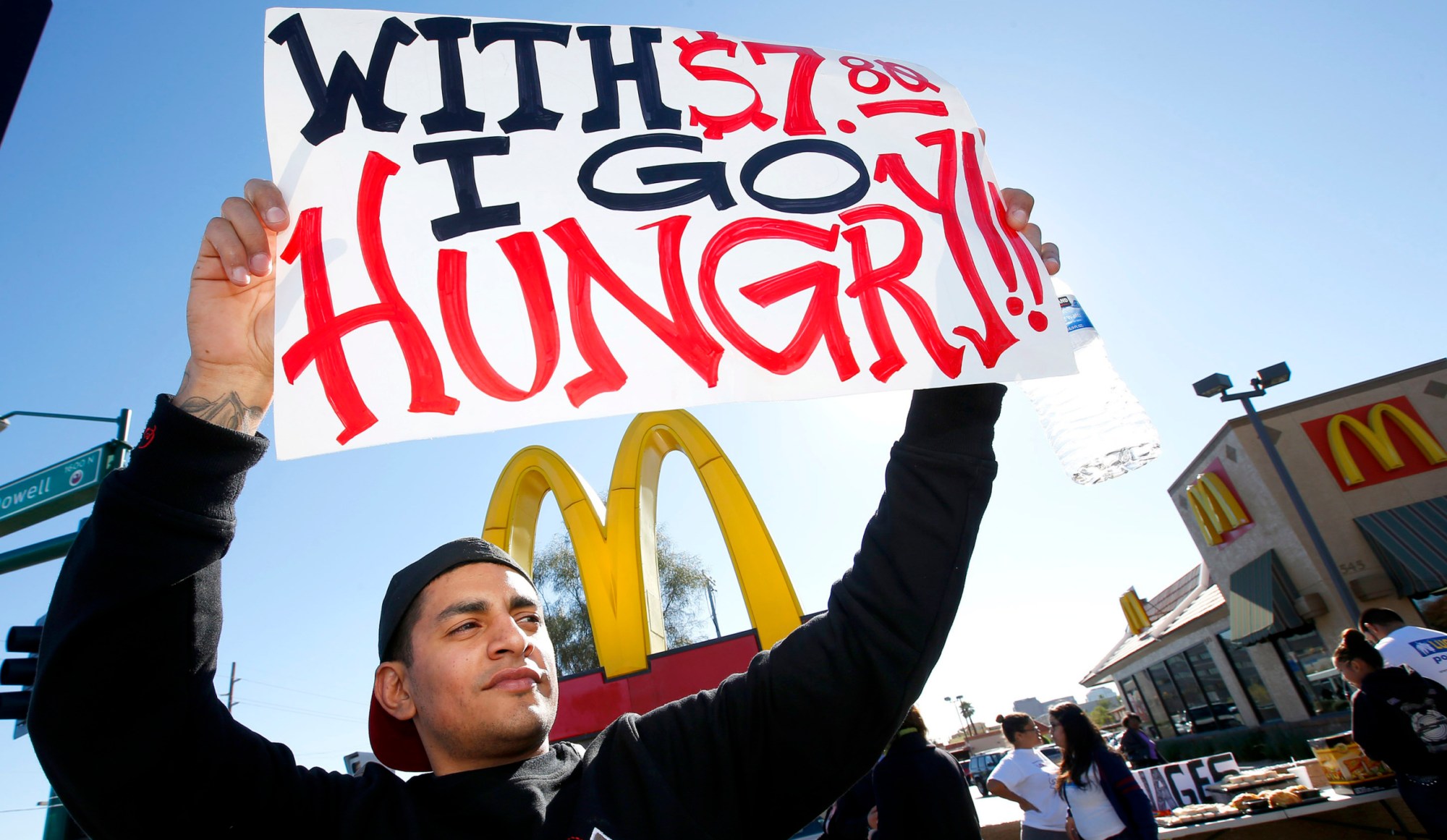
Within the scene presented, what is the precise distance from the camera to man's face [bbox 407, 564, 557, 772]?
1.40 metres

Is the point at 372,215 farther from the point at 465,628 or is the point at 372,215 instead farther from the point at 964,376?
the point at 964,376

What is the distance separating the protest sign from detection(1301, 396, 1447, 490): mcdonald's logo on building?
1032cm

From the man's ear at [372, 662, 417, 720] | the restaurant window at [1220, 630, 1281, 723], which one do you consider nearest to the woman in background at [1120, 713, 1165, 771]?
A: the man's ear at [372, 662, 417, 720]

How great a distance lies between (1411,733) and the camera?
4219 mm

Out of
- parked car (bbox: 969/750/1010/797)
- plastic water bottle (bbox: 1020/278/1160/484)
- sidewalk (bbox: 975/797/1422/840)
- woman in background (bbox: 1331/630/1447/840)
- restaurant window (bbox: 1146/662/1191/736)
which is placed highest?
plastic water bottle (bbox: 1020/278/1160/484)

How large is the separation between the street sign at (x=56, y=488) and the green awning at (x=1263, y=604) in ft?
55.2

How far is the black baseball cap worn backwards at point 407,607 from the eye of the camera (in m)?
1.56

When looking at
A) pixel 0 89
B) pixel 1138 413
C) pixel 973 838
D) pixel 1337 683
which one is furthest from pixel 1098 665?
pixel 0 89

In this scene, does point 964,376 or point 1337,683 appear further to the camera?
point 1337,683

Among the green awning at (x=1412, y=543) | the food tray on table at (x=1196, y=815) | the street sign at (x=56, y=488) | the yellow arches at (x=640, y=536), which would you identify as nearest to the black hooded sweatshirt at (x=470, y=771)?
the food tray on table at (x=1196, y=815)

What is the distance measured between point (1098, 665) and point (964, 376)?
2886 cm

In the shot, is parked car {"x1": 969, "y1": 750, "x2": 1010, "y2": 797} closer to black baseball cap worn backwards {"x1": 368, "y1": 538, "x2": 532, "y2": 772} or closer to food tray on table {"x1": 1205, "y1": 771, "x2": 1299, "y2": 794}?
food tray on table {"x1": 1205, "y1": 771, "x2": 1299, "y2": 794}

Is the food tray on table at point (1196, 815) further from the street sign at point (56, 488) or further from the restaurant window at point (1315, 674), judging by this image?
the restaurant window at point (1315, 674)

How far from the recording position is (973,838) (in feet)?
13.3
